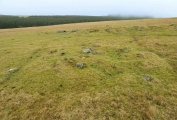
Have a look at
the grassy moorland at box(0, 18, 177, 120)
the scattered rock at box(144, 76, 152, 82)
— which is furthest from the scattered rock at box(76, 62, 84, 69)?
the scattered rock at box(144, 76, 152, 82)

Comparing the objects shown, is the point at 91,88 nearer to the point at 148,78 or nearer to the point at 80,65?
the point at 80,65

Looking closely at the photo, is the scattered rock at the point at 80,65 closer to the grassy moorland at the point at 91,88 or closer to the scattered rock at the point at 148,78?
the grassy moorland at the point at 91,88

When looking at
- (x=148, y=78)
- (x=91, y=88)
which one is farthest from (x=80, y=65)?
(x=148, y=78)

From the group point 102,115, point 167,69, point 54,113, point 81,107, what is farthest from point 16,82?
point 167,69

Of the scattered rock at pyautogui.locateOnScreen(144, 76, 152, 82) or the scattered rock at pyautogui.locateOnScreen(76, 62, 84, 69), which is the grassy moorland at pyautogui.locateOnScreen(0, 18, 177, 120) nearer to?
the scattered rock at pyautogui.locateOnScreen(144, 76, 152, 82)

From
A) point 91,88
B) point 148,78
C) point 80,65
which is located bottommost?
point 91,88

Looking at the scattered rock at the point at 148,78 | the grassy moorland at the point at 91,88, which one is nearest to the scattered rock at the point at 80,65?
the grassy moorland at the point at 91,88

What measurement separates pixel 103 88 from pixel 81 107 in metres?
3.58

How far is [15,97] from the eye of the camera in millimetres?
15859

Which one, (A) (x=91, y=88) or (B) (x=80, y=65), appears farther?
(B) (x=80, y=65)

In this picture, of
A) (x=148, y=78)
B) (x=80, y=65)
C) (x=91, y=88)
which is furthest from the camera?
(x=80, y=65)

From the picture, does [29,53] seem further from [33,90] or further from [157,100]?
[157,100]

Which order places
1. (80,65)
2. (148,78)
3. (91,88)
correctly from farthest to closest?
(80,65), (148,78), (91,88)

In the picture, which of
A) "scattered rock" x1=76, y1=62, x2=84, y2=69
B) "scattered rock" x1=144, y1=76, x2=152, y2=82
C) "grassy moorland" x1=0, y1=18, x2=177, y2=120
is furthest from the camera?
"scattered rock" x1=76, y1=62, x2=84, y2=69
